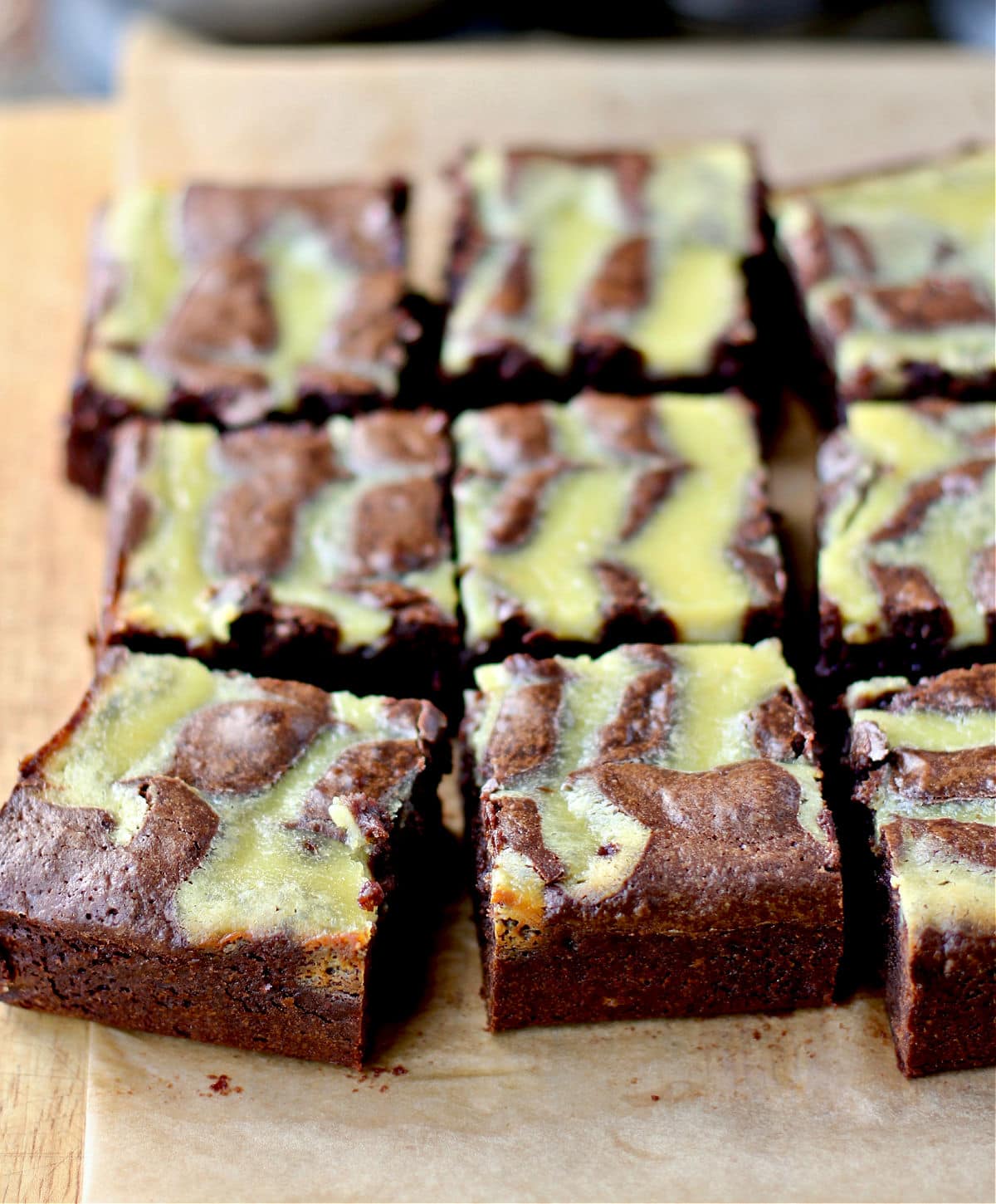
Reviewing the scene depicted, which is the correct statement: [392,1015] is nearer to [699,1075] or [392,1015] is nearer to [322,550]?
[699,1075]

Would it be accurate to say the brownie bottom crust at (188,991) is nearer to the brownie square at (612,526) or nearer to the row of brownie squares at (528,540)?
the row of brownie squares at (528,540)

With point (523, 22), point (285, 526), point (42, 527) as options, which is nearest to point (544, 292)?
point (285, 526)

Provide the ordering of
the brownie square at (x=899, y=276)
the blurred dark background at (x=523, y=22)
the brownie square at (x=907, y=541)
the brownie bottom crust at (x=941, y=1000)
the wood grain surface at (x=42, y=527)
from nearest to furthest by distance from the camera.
Answer: 1. the brownie bottom crust at (x=941, y=1000)
2. the wood grain surface at (x=42, y=527)
3. the brownie square at (x=907, y=541)
4. the brownie square at (x=899, y=276)
5. the blurred dark background at (x=523, y=22)

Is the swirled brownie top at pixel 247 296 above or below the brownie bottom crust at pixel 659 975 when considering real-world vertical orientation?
above

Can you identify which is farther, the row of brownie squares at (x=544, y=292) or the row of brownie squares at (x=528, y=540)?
the row of brownie squares at (x=544, y=292)

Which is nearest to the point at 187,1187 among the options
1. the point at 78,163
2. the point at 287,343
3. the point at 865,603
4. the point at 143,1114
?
the point at 143,1114

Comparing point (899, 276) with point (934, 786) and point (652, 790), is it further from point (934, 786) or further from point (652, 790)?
point (652, 790)

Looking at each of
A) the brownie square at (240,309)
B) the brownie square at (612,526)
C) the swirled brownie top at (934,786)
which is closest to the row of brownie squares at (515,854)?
the swirled brownie top at (934,786)
